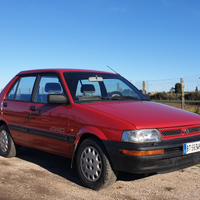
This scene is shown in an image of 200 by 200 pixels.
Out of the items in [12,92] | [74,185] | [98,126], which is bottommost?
[74,185]

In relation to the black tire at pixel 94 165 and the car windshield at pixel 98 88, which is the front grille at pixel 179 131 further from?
the car windshield at pixel 98 88

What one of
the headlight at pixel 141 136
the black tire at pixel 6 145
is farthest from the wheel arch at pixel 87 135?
the black tire at pixel 6 145

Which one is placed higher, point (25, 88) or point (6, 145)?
point (25, 88)

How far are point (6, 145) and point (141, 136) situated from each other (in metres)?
3.32

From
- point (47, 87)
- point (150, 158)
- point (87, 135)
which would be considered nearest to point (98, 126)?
point (87, 135)

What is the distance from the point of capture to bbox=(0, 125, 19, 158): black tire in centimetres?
546

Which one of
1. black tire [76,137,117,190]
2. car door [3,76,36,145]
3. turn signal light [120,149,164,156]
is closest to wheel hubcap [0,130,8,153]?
car door [3,76,36,145]

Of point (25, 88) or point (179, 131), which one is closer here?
point (179, 131)

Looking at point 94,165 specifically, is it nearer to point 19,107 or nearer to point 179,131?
point 179,131

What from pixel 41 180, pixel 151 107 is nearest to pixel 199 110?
pixel 151 107

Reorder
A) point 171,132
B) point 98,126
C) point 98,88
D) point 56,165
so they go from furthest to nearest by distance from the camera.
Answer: point 56,165 < point 98,88 < point 98,126 < point 171,132

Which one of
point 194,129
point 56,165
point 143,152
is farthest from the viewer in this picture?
point 56,165

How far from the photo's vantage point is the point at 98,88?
4.71 meters

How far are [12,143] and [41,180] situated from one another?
1654 millimetres
